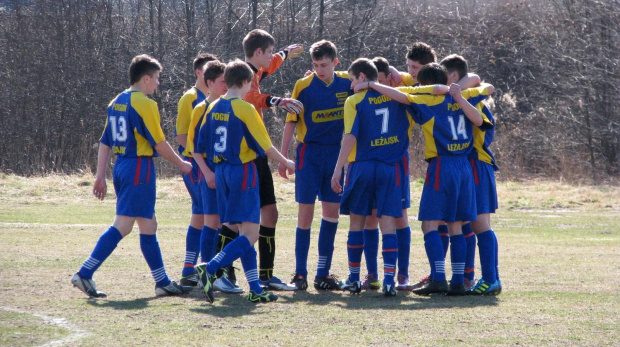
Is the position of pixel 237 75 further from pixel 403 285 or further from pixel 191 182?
pixel 403 285

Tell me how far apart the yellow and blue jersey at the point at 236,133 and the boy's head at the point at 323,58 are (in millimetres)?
1091

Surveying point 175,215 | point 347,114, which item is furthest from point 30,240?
point 347,114

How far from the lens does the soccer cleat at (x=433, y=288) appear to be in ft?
23.2

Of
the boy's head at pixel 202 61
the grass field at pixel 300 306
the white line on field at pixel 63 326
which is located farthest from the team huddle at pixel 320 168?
the white line on field at pixel 63 326

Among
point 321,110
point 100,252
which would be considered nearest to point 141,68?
point 100,252

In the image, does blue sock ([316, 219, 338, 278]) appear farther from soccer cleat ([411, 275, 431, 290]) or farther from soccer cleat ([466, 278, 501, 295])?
soccer cleat ([466, 278, 501, 295])

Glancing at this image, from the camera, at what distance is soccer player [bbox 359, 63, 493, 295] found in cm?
705

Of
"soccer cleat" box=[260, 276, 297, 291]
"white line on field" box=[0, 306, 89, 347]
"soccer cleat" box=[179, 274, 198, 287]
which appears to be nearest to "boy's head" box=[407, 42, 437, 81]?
"soccer cleat" box=[260, 276, 297, 291]

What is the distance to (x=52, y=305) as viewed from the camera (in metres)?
6.30

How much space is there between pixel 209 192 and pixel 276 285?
3.39 ft

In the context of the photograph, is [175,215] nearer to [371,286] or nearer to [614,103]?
[371,286]

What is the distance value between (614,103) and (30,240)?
17.5 metres

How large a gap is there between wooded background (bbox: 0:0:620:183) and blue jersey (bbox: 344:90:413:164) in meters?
14.2

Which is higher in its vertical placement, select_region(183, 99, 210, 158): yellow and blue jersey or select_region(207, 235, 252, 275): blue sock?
select_region(183, 99, 210, 158): yellow and blue jersey
